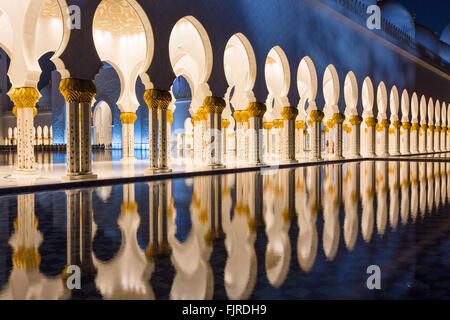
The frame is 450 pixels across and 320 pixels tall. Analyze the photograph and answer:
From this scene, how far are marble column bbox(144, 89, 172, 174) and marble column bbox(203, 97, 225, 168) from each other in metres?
A: 1.26

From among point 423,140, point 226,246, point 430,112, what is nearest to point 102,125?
point 423,140

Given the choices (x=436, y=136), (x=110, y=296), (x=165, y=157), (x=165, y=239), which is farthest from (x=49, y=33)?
(x=436, y=136)

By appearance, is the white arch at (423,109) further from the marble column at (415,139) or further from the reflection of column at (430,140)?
the reflection of column at (430,140)

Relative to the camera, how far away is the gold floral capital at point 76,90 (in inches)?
245

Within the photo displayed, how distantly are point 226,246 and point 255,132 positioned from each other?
25.4ft

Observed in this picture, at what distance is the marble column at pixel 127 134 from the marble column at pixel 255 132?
3495 millimetres

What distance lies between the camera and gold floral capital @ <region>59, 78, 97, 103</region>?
20.4 feet

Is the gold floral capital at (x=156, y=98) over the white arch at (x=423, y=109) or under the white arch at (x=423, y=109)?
under

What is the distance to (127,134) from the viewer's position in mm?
11922

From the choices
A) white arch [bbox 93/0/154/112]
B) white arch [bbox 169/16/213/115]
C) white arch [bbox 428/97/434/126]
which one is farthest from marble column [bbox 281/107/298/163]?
white arch [bbox 428/97/434/126]

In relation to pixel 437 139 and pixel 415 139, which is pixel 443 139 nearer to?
pixel 437 139

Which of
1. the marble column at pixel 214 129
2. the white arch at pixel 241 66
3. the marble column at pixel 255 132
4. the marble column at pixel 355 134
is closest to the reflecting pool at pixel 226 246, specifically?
the marble column at pixel 214 129

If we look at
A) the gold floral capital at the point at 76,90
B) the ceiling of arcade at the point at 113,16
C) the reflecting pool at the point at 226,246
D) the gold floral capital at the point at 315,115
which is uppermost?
the ceiling of arcade at the point at 113,16

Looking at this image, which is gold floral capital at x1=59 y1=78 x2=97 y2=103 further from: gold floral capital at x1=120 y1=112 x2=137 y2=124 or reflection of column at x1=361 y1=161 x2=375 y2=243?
gold floral capital at x1=120 y1=112 x2=137 y2=124
